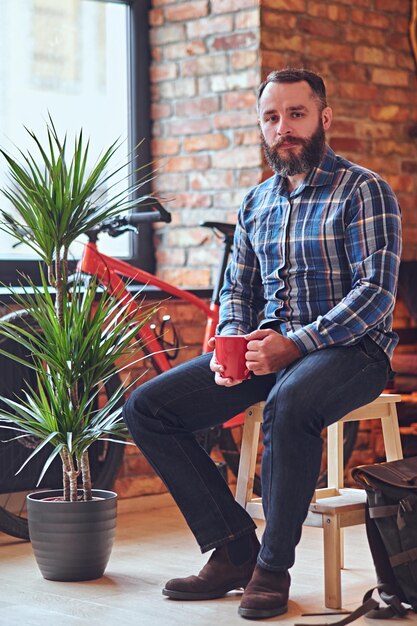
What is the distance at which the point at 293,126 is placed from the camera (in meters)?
3.03

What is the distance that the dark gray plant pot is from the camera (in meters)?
3.13

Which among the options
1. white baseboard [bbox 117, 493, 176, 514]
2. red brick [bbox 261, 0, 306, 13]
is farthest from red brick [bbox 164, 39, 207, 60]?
white baseboard [bbox 117, 493, 176, 514]

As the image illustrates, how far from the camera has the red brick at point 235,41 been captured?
430 cm

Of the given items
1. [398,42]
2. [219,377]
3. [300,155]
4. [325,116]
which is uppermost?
[398,42]

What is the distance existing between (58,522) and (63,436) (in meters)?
0.23

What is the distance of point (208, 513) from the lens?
2930 mm

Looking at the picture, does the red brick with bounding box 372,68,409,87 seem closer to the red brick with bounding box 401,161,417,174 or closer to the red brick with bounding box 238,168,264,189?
the red brick with bounding box 401,161,417,174

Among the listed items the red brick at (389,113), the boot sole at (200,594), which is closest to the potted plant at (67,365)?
the boot sole at (200,594)

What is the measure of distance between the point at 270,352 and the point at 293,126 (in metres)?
0.61

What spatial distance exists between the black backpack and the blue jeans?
15 centimetres

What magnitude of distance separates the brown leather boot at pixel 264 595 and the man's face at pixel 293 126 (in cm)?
102

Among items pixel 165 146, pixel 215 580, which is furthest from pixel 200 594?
pixel 165 146

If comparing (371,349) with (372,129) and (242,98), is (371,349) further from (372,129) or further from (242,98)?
(372,129)

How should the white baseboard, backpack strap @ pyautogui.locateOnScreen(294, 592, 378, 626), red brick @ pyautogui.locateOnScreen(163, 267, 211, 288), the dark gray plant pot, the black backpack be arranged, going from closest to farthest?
1. backpack strap @ pyautogui.locateOnScreen(294, 592, 378, 626)
2. the black backpack
3. the dark gray plant pot
4. the white baseboard
5. red brick @ pyautogui.locateOnScreen(163, 267, 211, 288)
